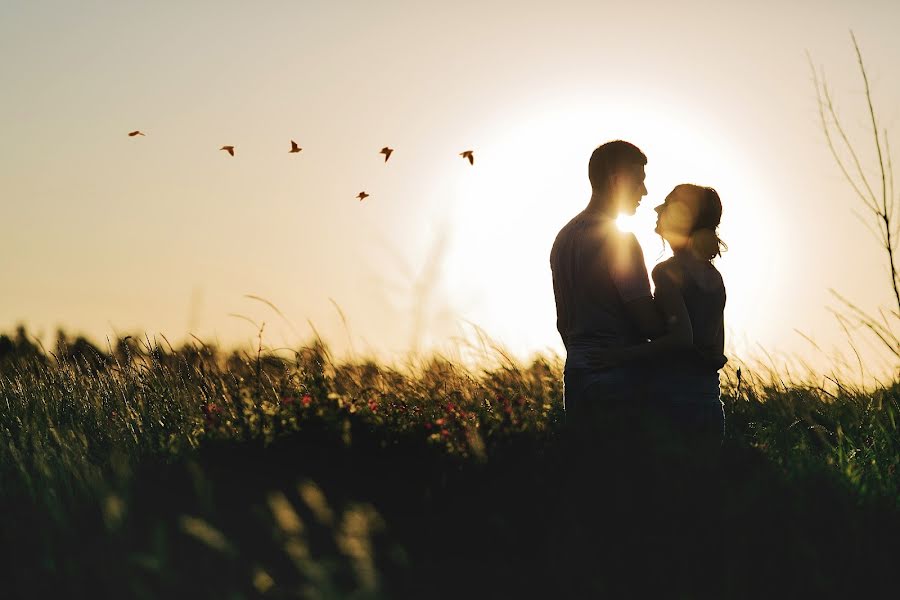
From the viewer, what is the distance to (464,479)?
4.54 meters

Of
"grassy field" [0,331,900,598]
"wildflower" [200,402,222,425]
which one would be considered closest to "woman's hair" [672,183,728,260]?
"grassy field" [0,331,900,598]

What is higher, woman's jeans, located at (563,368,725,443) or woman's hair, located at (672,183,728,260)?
woman's hair, located at (672,183,728,260)

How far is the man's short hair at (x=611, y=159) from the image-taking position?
4566 mm

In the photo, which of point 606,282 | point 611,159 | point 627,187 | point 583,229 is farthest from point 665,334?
point 611,159

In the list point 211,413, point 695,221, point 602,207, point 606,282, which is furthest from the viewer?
point 211,413

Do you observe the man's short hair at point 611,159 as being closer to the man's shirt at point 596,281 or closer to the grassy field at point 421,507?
the man's shirt at point 596,281

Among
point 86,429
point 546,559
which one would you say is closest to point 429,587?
point 546,559

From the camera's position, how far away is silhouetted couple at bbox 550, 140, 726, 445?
448cm

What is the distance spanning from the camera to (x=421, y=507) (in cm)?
436

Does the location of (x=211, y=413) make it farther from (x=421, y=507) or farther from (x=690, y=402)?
(x=690, y=402)

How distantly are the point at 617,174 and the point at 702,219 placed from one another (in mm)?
553

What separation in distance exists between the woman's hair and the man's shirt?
0.41 meters

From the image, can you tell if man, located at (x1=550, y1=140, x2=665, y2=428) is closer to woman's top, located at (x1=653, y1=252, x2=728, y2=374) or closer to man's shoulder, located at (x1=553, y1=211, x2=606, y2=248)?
man's shoulder, located at (x1=553, y1=211, x2=606, y2=248)

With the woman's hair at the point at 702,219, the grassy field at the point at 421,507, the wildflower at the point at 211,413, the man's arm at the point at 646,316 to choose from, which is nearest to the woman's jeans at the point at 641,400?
→ the grassy field at the point at 421,507
